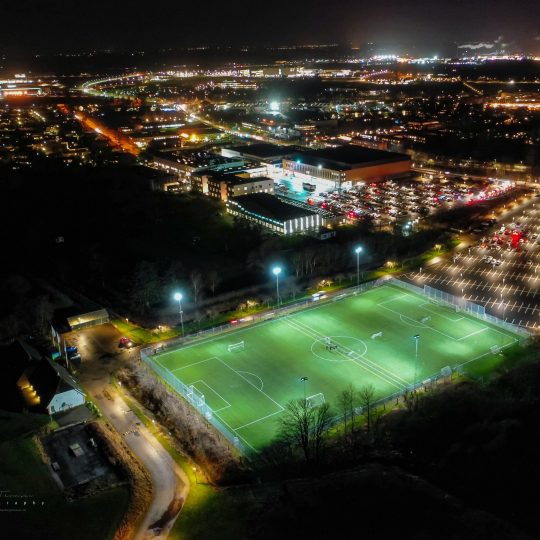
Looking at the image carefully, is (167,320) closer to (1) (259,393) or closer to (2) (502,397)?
(1) (259,393)

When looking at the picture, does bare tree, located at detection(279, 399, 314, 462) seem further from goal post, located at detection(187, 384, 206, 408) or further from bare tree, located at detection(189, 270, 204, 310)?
bare tree, located at detection(189, 270, 204, 310)

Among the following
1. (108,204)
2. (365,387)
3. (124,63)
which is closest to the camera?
(365,387)

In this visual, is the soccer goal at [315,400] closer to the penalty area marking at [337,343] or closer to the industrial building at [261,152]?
the penalty area marking at [337,343]

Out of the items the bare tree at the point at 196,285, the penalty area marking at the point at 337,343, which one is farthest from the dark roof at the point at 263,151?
the penalty area marking at the point at 337,343

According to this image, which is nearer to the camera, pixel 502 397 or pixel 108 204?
pixel 502 397

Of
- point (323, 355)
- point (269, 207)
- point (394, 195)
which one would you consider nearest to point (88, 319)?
point (323, 355)

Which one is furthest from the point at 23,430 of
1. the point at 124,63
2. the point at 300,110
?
the point at 124,63

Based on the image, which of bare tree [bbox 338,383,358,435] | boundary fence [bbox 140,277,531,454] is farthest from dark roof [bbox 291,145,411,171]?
bare tree [bbox 338,383,358,435]
